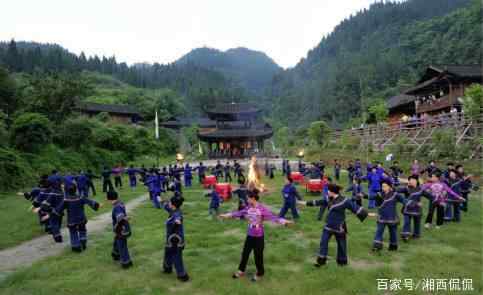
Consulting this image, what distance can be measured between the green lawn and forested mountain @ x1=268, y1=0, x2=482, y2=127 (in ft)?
132

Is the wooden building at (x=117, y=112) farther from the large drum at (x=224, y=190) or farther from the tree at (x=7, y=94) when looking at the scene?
the large drum at (x=224, y=190)

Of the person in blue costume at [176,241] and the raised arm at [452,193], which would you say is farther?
the raised arm at [452,193]

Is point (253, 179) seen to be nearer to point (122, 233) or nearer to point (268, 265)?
point (268, 265)

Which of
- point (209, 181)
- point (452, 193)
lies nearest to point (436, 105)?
point (209, 181)

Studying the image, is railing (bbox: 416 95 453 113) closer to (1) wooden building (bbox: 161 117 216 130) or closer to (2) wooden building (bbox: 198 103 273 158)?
(2) wooden building (bbox: 198 103 273 158)

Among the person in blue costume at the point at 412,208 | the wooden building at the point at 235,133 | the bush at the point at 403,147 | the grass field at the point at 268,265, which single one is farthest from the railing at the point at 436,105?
the person in blue costume at the point at 412,208

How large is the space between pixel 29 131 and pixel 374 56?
10512cm

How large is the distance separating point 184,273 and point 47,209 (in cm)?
559

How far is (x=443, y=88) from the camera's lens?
34625mm

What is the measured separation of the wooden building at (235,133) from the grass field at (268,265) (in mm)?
37781

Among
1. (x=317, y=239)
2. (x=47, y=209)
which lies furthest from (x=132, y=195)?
(x=317, y=239)

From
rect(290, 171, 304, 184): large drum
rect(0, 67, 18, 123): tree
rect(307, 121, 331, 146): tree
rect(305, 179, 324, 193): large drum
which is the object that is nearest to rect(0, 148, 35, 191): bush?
rect(0, 67, 18, 123): tree

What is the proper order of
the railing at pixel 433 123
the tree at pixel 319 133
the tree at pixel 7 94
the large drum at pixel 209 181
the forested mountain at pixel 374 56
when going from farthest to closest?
1. the forested mountain at pixel 374 56
2. the tree at pixel 319 133
3. the tree at pixel 7 94
4. the railing at pixel 433 123
5. the large drum at pixel 209 181

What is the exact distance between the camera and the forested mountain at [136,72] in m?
92.8
